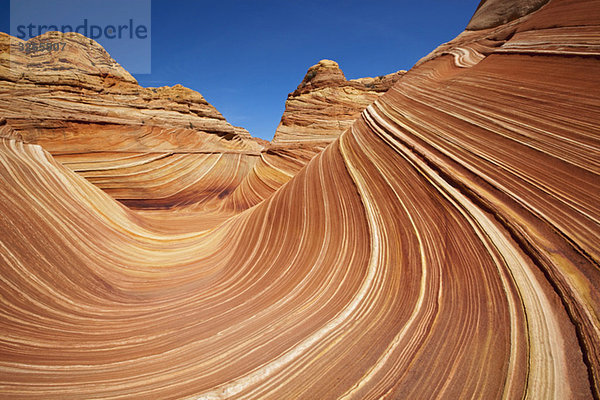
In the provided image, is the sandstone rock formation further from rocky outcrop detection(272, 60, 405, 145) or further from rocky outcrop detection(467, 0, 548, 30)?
rocky outcrop detection(467, 0, 548, 30)

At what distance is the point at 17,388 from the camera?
3.22 feet

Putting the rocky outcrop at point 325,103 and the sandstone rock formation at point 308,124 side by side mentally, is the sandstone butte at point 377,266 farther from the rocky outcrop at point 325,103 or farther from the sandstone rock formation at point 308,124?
the rocky outcrop at point 325,103

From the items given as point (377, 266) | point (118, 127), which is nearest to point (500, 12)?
point (377, 266)

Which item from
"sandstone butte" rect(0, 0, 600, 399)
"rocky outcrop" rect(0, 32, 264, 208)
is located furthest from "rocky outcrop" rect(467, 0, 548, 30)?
"rocky outcrop" rect(0, 32, 264, 208)

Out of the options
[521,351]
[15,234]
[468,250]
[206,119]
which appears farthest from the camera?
[206,119]

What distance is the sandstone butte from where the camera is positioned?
93 cm

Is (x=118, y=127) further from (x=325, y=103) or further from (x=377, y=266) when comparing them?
(x=377, y=266)

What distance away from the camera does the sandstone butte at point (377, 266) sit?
93 centimetres

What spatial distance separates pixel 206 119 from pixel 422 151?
705 centimetres

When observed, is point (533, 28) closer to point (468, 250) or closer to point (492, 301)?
point (468, 250)

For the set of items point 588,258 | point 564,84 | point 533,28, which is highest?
point 533,28

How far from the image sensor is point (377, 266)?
1477 mm

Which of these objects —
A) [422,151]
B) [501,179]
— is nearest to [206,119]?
[422,151]

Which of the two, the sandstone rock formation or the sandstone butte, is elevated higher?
the sandstone rock formation
